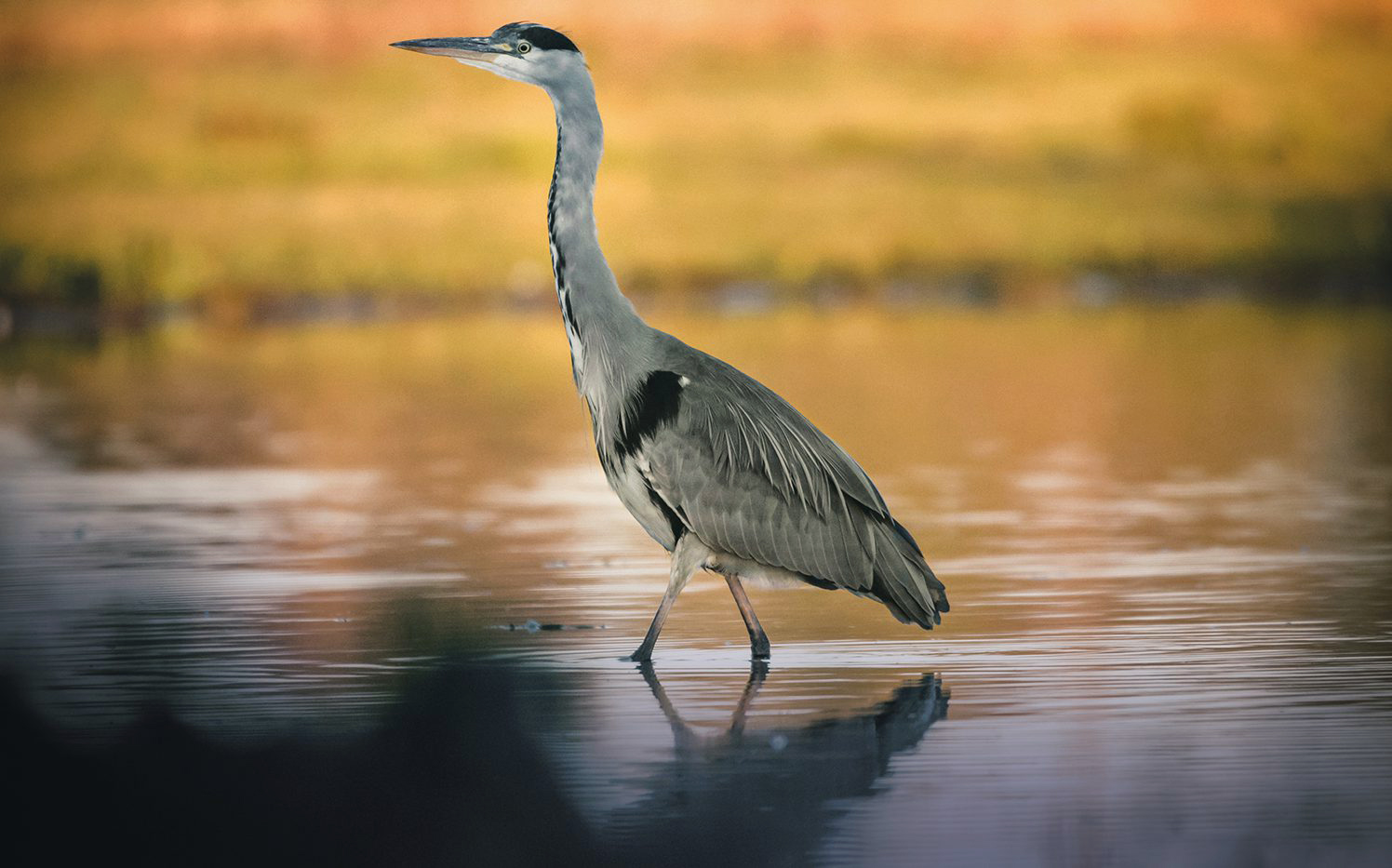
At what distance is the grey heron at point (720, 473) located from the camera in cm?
944

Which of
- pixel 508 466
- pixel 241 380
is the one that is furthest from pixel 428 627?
pixel 241 380

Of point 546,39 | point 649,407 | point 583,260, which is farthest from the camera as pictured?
point 546,39

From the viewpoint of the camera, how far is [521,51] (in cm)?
1027

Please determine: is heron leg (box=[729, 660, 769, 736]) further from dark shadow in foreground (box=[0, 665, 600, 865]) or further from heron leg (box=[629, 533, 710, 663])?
dark shadow in foreground (box=[0, 665, 600, 865])

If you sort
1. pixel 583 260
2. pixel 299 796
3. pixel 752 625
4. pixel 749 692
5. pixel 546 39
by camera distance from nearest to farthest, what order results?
1. pixel 299 796
2. pixel 749 692
3. pixel 752 625
4. pixel 583 260
5. pixel 546 39

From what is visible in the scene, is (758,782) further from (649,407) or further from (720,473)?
(649,407)

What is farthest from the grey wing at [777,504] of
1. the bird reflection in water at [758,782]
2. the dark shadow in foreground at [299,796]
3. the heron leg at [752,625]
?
the dark shadow in foreground at [299,796]

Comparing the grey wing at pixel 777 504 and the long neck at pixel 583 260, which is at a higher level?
the long neck at pixel 583 260

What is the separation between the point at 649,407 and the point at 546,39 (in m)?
1.71

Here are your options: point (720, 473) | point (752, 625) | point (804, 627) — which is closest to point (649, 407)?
point (720, 473)

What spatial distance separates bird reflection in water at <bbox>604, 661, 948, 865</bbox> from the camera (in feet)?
21.9

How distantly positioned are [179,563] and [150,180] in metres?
73.9

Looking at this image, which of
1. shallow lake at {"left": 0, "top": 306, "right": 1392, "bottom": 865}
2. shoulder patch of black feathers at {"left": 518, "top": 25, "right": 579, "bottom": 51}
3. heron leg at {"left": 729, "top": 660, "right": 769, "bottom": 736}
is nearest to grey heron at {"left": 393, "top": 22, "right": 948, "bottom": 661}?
heron leg at {"left": 729, "top": 660, "right": 769, "bottom": 736}

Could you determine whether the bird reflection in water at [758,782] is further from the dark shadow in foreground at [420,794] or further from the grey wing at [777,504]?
the grey wing at [777,504]
